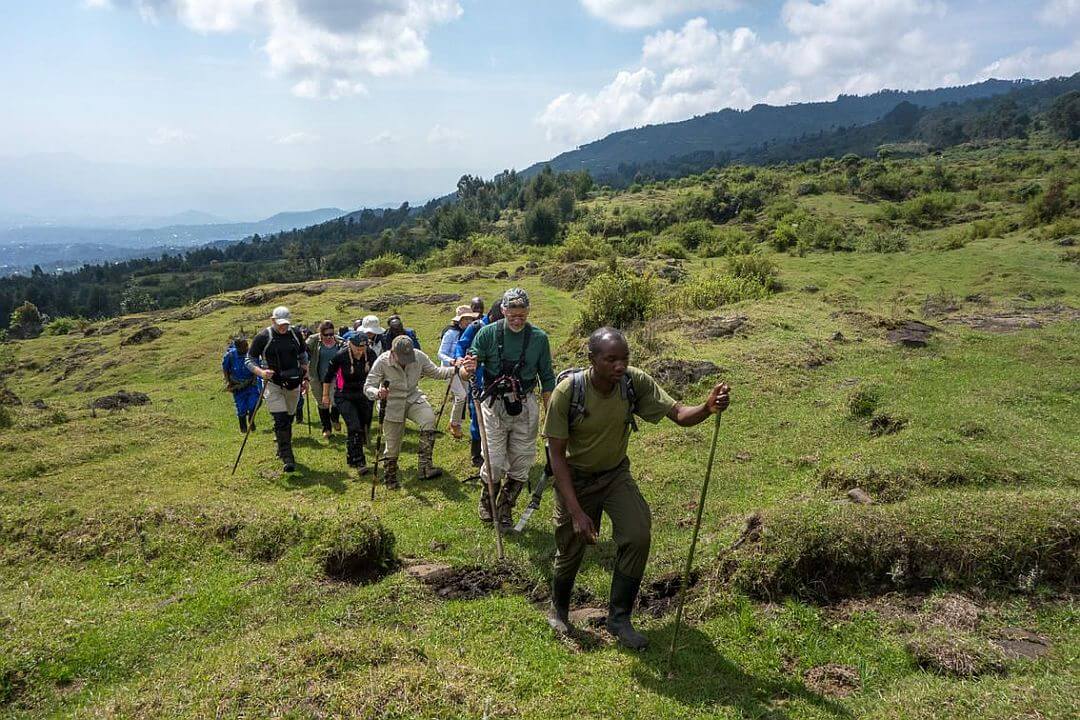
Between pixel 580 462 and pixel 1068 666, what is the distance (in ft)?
13.6

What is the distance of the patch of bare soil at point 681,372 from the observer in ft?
48.5

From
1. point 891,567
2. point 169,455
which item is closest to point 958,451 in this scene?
point 891,567

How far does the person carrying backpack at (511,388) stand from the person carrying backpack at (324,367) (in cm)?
589

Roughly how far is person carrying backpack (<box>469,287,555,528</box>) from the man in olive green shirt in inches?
103

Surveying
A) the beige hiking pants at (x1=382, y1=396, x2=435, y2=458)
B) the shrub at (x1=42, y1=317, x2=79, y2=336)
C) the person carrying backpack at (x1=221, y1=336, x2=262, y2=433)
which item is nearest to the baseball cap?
the beige hiking pants at (x1=382, y1=396, x2=435, y2=458)

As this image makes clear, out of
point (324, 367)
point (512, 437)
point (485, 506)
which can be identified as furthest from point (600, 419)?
point (324, 367)

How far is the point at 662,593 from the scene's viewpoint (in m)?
6.71

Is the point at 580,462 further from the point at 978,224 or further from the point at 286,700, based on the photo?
the point at 978,224

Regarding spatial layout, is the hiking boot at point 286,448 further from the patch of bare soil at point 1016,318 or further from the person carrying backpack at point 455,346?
the patch of bare soil at point 1016,318

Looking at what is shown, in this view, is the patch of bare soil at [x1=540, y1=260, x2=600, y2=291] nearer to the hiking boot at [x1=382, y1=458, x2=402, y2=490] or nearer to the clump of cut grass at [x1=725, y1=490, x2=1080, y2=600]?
the hiking boot at [x1=382, y1=458, x2=402, y2=490]

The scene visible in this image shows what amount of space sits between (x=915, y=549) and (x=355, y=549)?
616 centimetres

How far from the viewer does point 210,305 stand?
153 feet

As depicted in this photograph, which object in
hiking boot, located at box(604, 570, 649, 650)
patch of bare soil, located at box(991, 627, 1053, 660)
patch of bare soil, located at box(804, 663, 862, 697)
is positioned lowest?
patch of bare soil, located at box(804, 663, 862, 697)

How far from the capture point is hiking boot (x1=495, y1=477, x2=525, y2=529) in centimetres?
871
